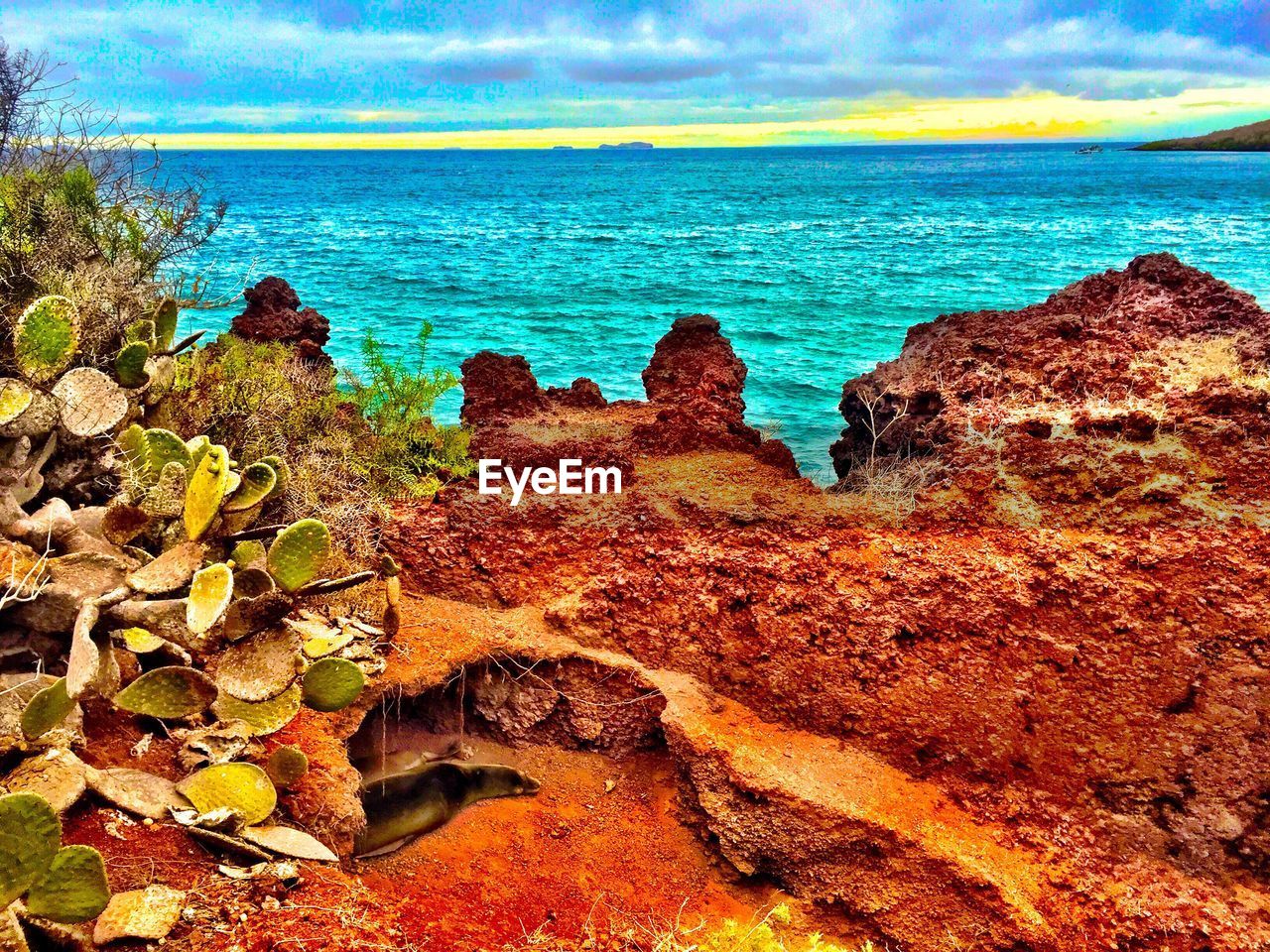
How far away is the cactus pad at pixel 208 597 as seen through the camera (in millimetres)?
4184

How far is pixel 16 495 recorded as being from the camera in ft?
16.3

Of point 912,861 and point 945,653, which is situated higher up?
point 945,653

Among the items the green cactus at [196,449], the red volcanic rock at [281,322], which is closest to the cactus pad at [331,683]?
the green cactus at [196,449]

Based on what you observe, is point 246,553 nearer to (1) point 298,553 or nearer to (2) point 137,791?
(1) point 298,553

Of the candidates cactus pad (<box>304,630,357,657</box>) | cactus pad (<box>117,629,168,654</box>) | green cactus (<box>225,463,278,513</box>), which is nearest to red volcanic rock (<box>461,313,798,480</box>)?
cactus pad (<box>304,630,357,657</box>)

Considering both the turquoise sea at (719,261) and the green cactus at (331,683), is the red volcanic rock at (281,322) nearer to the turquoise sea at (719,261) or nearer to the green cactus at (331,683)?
the turquoise sea at (719,261)

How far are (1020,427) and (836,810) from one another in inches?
141

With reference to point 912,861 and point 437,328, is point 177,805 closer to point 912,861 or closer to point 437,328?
point 912,861

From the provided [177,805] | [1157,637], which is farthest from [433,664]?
[1157,637]

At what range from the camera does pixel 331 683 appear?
4645 mm

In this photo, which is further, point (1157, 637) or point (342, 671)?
point (1157, 637)

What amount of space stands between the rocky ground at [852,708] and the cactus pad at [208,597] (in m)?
0.78

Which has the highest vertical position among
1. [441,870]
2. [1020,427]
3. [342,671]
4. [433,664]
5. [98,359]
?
[98,359]

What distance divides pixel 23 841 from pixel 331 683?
5.47ft
